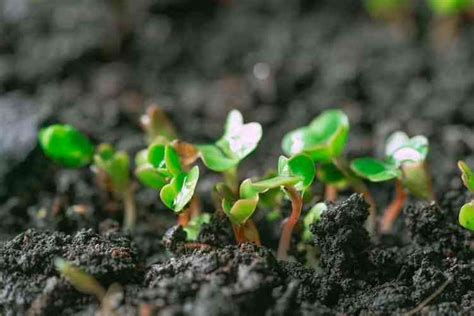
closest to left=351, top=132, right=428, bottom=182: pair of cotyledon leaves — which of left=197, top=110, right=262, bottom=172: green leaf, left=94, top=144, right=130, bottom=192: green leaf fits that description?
left=197, top=110, right=262, bottom=172: green leaf

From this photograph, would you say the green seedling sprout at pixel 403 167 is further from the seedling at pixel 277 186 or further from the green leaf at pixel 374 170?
the seedling at pixel 277 186

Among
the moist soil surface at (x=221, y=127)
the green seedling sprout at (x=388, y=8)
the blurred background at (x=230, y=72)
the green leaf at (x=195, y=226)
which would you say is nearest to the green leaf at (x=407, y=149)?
the moist soil surface at (x=221, y=127)

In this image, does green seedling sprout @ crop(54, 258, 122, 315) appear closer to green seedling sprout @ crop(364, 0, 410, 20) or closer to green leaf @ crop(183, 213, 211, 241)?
green leaf @ crop(183, 213, 211, 241)

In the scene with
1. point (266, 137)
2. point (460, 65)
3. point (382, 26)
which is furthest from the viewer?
point (382, 26)

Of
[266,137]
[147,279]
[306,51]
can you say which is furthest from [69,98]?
[147,279]

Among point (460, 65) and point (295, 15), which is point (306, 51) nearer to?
point (295, 15)

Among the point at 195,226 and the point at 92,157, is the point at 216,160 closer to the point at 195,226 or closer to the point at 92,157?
the point at 195,226
